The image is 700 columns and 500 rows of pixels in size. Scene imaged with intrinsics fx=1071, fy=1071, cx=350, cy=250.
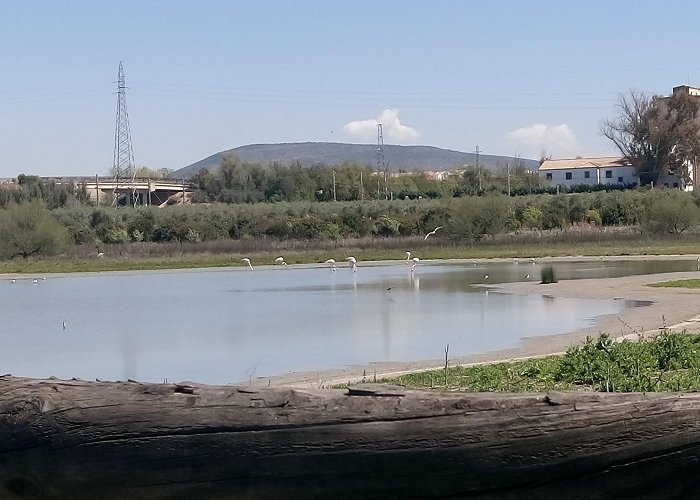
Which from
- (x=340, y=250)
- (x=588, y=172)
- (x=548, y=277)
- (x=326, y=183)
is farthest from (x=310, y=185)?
(x=548, y=277)

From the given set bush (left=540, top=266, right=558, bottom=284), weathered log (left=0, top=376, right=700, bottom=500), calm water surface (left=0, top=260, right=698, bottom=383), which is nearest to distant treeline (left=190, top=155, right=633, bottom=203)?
calm water surface (left=0, top=260, right=698, bottom=383)

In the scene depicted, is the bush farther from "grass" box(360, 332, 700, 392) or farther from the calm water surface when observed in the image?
"grass" box(360, 332, 700, 392)

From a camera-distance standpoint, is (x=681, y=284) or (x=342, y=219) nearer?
(x=681, y=284)

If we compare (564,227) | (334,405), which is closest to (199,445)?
(334,405)

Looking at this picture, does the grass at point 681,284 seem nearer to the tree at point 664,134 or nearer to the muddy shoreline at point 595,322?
the muddy shoreline at point 595,322

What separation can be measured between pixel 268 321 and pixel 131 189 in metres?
87.1

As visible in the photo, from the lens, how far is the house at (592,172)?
103938mm

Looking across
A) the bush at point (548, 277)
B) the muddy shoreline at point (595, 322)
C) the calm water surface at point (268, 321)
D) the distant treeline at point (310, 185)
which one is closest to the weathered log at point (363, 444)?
the muddy shoreline at point (595, 322)

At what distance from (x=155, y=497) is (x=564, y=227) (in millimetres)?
75167

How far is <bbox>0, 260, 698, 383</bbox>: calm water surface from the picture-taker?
63.6 ft

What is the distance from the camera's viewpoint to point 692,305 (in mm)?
25328

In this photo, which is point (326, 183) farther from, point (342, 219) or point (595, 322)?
point (595, 322)

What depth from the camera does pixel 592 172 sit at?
110812 millimetres

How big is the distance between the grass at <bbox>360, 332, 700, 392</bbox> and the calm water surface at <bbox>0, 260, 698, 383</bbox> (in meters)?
5.85
